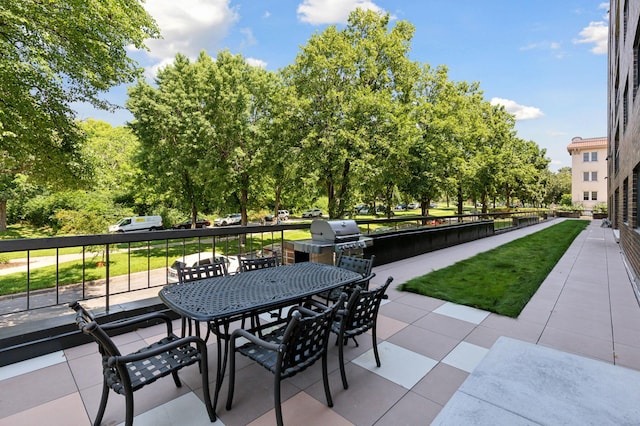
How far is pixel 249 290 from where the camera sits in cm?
282

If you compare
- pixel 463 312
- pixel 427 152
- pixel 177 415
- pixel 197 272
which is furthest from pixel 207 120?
pixel 177 415

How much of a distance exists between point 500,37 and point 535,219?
16.1m

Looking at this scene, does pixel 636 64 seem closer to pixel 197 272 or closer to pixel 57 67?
pixel 197 272

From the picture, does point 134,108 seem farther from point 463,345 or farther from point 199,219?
point 463,345

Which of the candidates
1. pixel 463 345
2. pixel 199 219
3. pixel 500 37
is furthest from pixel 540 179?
pixel 463 345

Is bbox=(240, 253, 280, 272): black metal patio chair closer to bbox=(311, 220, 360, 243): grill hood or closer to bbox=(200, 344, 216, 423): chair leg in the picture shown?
bbox=(311, 220, 360, 243): grill hood

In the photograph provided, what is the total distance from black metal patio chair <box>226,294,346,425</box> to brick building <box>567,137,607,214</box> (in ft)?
153

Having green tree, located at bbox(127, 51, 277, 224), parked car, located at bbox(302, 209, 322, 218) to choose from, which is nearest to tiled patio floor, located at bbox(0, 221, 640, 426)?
green tree, located at bbox(127, 51, 277, 224)

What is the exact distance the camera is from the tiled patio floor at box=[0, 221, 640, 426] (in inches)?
87.1

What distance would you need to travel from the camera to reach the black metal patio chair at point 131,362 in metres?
1.77

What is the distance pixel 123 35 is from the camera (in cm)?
650

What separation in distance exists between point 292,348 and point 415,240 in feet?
23.7

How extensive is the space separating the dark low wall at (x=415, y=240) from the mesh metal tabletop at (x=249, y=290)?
372 centimetres

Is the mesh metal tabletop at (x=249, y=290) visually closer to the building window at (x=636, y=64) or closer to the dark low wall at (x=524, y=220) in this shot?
the building window at (x=636, y=64)
